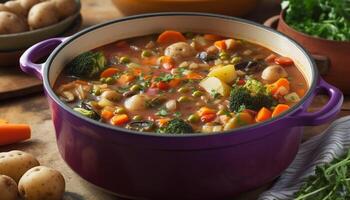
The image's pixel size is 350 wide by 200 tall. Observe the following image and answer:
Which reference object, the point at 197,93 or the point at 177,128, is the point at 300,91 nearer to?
the point at 197,93

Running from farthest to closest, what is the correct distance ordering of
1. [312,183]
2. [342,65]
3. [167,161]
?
[342,65]
[312,183]
[167,161]

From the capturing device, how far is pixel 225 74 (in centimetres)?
276

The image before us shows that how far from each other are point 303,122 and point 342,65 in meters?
0.88

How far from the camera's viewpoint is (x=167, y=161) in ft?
6.97

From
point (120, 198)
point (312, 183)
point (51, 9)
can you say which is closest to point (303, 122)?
point (312, 183)

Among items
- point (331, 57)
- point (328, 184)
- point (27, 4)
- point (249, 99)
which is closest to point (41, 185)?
point (249, 99)

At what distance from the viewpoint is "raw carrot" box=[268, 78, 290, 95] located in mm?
2666

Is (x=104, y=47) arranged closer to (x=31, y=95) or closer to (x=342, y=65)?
(x=31, y=95)

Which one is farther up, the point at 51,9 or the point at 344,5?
the point at 344,5

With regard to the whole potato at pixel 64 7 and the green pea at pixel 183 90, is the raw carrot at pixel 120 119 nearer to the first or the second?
the green pea at pixel 183 90

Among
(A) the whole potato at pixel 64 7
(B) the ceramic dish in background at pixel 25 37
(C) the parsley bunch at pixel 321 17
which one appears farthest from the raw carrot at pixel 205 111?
(A) the whole potato at pixel 64 7

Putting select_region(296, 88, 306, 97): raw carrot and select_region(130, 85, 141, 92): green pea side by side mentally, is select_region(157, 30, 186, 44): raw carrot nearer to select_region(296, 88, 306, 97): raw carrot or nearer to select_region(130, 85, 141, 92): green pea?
select_region(130, 85, 141, 92): green pea

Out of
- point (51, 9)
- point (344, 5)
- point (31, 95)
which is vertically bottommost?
point (31, 95)

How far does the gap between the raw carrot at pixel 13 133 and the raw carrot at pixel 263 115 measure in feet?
3.19
